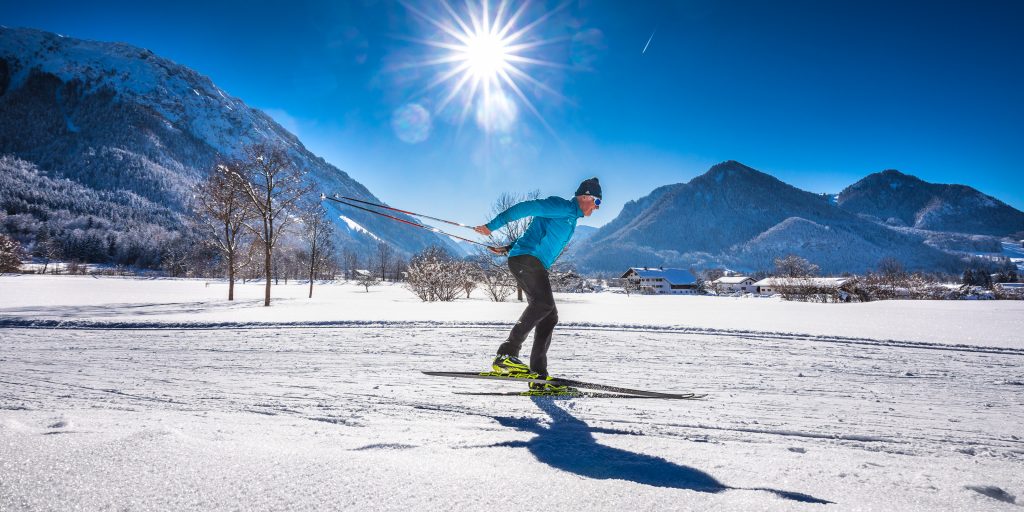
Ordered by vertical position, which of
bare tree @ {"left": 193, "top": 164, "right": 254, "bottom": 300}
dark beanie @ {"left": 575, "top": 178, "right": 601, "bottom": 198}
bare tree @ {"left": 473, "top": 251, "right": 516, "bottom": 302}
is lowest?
bare tree @ {"left": 473, "top": 251, "right": 516, "bottom": 302}

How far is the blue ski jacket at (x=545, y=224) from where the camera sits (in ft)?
13.8

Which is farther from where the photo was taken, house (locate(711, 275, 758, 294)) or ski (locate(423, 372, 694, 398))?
house (locate(711, 275, 758, 294))

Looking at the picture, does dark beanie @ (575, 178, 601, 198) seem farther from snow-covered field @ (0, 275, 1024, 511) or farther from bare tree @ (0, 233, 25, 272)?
bare tree @ (0, 233, 25, 272)

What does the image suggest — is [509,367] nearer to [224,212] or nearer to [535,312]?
[535,312]

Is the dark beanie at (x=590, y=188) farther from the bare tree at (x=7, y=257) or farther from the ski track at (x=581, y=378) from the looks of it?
the bare tree at (x=7, y=257)

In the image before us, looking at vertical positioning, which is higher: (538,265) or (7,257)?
(7,257)

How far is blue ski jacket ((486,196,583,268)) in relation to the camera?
4211 mm

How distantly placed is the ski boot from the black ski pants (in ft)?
0.19

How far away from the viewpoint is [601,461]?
236cm

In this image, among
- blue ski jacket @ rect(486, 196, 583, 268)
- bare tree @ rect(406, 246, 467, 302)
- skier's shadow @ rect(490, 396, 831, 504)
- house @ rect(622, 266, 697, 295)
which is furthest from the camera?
house @ rect(622, 266, 697, 295)

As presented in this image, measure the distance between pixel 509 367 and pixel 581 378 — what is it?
40.0 inches

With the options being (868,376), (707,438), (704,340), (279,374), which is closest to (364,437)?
(707,438)

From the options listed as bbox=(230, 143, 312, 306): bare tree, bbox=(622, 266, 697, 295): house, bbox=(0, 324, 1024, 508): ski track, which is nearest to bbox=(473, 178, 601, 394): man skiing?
bbox=(0, 324, 1024, 508): ski track

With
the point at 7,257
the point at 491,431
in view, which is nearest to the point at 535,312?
the point at 491,431
